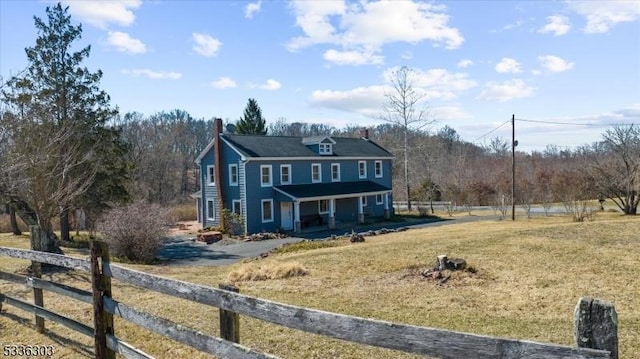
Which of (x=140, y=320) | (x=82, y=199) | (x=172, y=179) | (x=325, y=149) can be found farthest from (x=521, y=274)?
(x=172, y=179)

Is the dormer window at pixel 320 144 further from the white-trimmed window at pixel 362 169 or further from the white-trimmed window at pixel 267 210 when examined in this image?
the white-trimmed window at pixel 267 210

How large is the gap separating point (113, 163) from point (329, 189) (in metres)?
15.4

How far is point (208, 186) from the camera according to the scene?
1377 inches

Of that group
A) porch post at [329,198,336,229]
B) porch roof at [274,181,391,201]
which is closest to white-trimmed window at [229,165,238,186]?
porch roof at [274,181,391,201]

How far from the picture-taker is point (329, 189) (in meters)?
35.4

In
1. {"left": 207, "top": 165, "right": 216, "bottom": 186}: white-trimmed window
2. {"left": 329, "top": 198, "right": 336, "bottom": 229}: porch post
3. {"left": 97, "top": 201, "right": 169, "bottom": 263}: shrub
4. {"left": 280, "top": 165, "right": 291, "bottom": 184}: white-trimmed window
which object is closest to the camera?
{"left": 97, "top": 201, "right": 169, "bottom": 263}: shrub

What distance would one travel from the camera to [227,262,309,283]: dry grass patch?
12.7 m

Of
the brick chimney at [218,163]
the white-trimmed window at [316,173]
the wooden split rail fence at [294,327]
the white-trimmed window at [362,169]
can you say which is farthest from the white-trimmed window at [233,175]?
the wooden split rail fence at [294,327]

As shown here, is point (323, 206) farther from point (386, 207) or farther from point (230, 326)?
point (230, 326)

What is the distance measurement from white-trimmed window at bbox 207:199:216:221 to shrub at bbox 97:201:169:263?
1456cm

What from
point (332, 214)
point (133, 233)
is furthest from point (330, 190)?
point (133, 233)

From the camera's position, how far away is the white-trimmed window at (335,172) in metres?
37.8

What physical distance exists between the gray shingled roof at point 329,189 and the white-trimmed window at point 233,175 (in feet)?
9.77

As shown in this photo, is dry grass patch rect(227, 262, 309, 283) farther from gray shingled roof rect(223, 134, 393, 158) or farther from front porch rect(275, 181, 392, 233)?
gray shingled roof rect(223, 134, 393, 158)
